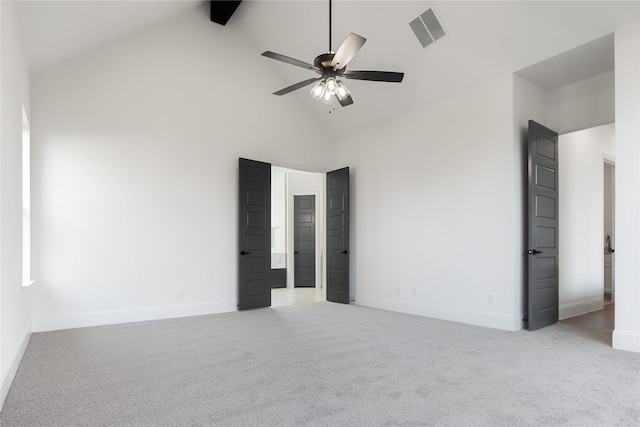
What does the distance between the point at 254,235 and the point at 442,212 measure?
273 centimetres

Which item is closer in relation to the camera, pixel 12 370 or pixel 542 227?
pixel 12 370

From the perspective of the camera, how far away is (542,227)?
4.75 meters

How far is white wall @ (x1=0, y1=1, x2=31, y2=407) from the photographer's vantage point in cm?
270

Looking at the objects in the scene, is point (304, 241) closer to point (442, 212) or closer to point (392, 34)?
point (442, 212)

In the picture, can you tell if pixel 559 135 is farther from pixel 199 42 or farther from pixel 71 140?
pixel 71 140

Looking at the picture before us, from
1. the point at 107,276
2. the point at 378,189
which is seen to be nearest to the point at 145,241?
the point at 107,276

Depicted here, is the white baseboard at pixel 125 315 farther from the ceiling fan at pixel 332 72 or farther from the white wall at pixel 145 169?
the ceiling fan at pixel 332 72

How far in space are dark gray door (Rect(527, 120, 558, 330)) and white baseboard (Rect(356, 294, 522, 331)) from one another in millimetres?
243

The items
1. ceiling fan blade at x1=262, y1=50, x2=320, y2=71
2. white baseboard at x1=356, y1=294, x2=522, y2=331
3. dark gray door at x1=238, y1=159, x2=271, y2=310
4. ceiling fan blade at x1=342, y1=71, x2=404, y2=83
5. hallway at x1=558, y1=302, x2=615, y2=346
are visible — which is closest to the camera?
ceiling fan blade at x1=262, y1=50, x2=320, y2=71

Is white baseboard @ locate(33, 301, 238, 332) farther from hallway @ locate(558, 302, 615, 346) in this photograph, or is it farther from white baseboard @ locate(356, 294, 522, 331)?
hallway @ locate(558, 302, 615, 346)

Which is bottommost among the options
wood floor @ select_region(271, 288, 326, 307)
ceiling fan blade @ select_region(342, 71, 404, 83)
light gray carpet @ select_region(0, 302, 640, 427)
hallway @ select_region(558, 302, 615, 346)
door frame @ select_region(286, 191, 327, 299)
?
wood floor @ select_region(271, 288, 326, 307)

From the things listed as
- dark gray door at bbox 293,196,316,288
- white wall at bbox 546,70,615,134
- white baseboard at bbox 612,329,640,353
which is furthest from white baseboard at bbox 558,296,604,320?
dark gray door at bbox 293,196,316,288

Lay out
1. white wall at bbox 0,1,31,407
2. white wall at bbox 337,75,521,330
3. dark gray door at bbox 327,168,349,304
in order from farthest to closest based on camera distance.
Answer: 1. dark gray door at bbox 327,168,349,304
2. white wall at bbox 337,75,521,330
3. white wall at bbox 0,1,31,407

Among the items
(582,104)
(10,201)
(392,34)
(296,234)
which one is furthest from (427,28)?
(296,234)
